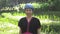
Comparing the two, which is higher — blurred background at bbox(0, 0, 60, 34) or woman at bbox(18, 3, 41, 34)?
woman at bbox(18, 3, 41, 34)

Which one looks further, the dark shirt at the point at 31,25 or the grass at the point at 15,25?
the grass at the point at 15,25

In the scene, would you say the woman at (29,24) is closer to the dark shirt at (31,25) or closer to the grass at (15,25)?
the dark shirt at (31,25)

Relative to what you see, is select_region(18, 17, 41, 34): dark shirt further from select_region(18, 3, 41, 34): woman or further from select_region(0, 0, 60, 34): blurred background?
select_region(0, 0, 60, 34): blurred background

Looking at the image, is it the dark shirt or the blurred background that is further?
the blurred background

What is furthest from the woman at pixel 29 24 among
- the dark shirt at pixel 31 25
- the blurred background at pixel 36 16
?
the blurred background at pixel 36 16

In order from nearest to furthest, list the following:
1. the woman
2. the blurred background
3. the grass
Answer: the woman, the grass, the blurred background

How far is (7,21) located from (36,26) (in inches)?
272

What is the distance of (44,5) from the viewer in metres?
15.9

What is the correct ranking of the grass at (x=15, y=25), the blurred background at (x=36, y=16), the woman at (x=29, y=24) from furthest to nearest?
the blurred background at (x=36, y=16) < the grass at (x=15, y=25) < the woman at (x=29, y=24)

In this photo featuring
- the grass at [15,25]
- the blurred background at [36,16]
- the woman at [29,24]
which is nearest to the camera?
the woman at [29,24]

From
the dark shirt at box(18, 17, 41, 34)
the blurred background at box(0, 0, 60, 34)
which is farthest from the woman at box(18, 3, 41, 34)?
the blurred background at box(0, 0, 60, 34)

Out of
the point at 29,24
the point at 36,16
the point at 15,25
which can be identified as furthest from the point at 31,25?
the point at 36,16

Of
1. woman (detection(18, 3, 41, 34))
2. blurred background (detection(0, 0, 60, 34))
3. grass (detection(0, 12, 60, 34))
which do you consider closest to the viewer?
woman (detection(18, 3, 41, 34))

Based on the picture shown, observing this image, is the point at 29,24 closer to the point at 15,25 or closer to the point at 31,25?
the point at 31,25
